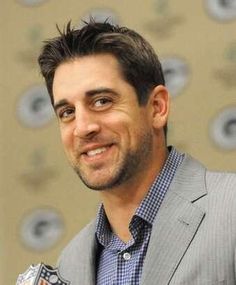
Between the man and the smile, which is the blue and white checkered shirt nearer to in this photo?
the man

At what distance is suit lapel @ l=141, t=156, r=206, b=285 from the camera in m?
0.94

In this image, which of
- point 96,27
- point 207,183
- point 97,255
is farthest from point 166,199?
point 96,27

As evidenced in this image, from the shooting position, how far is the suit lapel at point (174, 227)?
3.10 feet

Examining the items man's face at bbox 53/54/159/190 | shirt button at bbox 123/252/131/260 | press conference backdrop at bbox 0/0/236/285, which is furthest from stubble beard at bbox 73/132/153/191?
press conference backdrop at bbox 0/0/236/285

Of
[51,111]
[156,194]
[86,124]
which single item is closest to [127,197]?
[156,194]

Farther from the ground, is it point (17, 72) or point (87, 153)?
point (17, 72)

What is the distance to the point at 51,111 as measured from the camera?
5.62ft

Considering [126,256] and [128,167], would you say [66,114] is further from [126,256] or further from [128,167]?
[126,256]

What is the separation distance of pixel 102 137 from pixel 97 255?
0.24 metres

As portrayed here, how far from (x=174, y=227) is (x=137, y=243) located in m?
0.08

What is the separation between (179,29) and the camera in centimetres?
164

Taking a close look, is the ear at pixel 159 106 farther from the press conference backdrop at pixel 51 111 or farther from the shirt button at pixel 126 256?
the press conference backdrop at pixel 51 111

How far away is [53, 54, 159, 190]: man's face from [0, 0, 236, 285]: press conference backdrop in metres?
0.57

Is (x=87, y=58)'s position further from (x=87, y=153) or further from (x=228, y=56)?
(x=228, y=56)
